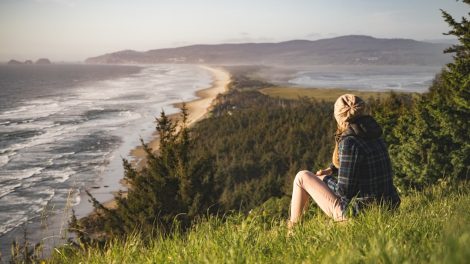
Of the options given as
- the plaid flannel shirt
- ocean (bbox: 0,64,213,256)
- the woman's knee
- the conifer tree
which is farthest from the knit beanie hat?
the conifer tree

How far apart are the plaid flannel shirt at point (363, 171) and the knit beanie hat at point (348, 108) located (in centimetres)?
24

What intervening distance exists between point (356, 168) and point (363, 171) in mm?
95

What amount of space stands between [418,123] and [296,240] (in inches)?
643

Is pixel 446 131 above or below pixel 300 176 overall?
below

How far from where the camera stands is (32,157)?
1688 inches

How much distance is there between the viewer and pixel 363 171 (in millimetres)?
4754

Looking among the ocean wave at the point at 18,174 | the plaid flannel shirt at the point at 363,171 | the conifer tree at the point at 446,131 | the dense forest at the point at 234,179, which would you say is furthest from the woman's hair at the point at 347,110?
the ocean wave at the point at 18,174

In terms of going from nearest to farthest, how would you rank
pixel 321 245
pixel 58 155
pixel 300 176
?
1. pixel 321 245
2. pixel 300 176
3. pixel 58 155

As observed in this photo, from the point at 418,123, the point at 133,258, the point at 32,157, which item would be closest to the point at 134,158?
the point at 32,157

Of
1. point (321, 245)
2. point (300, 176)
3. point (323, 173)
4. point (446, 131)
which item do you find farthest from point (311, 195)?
point (446, 131)

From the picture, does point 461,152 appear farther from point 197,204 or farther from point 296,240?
point 296,240

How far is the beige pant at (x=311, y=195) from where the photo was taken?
190 inches

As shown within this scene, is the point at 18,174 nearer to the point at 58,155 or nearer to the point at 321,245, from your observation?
the point at 58,155

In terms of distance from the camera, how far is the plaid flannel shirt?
4.70 metres
